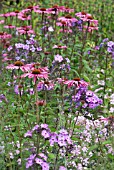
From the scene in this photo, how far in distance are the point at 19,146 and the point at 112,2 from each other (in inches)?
300

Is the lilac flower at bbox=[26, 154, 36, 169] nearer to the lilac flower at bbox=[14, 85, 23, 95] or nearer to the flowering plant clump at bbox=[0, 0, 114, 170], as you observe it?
the flowering plant clump at bbox=[0, 0, 114, 170]

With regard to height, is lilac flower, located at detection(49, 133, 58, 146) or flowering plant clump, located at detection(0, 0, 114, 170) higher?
lilac flower, located at detection(49, 133, 58, 146)

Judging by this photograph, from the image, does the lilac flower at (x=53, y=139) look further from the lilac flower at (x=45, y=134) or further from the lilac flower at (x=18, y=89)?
the lilac flower at (x=18, y=89)

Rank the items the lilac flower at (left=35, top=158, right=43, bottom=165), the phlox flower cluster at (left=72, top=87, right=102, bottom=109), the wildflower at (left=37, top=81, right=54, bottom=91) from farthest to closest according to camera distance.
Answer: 1. the wildflower at (left=37, top=81, right=54, bottom=91)
2. the phlox flower cluster at (left=72, top=87, right=102, bottom=109)
3. the lilac flower at (left=35, top=158, right=43, bottom=165)

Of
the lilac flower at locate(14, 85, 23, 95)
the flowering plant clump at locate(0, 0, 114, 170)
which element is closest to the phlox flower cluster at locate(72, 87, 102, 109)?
the flowering plant clump at locate(0, 0, 114, 170)

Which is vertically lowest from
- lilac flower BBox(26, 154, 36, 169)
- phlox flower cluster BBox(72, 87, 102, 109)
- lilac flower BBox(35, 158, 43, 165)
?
lilac flower BBox(26, 154, 36, 169)

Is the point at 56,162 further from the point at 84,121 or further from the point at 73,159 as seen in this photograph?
the point at 84,121

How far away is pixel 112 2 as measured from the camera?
35.1 feet

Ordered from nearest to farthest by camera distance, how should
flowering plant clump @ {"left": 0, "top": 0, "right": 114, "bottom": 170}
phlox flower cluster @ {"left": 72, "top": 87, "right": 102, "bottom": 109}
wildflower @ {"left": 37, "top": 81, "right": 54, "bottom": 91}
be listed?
flowering plant clump @ {"left": 0, "top": 0, "right": 114, "bottom": 170}, phlox flower cluster @ {"left": 72, "top": 87, "right": 102, "bottom": 109}, wildflower @ {"left": 37, "top": 81, "right": 54, "bottom": 91}

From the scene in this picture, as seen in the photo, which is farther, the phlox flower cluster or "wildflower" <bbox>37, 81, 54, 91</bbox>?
"wildflower" <bbox>37, 81, 54, 91</bbox>

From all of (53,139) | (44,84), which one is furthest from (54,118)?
(53,139)

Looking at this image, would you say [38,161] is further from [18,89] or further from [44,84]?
[18,89]

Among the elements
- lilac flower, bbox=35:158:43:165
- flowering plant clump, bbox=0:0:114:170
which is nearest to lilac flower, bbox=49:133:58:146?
flowering plant clump, bbox=0:0:114:170

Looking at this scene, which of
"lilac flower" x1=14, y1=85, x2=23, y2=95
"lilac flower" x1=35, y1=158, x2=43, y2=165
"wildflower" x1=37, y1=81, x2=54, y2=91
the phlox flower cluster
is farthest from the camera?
"wildflower" x1=37, y1=81, x2=54, y2=91
